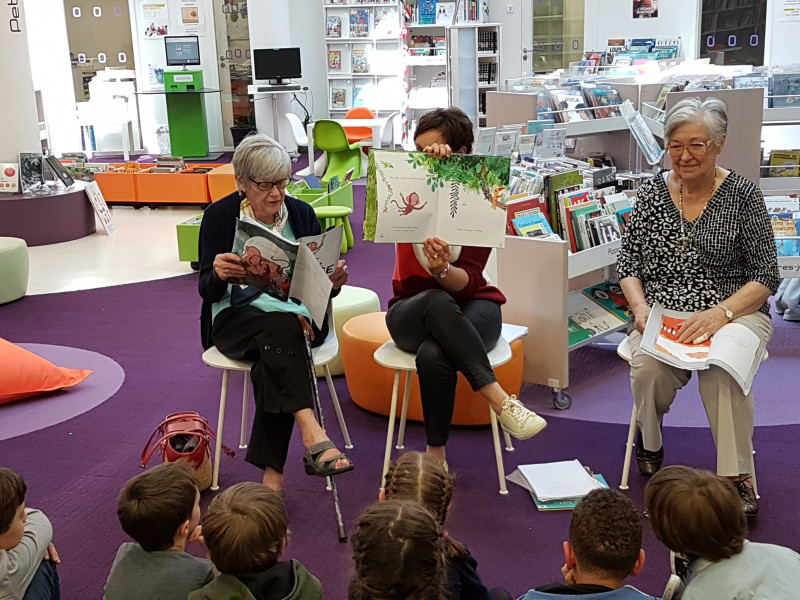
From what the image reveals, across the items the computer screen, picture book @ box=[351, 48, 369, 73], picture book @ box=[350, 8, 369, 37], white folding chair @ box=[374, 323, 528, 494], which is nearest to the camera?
white folding chair @ box=[374, 323, 528, 494]

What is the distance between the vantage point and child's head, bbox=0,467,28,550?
210 centimetres

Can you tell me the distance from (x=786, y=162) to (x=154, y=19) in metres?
10.1

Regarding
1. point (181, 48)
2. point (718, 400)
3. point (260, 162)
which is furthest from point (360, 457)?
point (181, 48)

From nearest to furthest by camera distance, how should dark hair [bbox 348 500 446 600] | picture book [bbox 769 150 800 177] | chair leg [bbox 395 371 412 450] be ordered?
1. dark hair [bbox 348 500 446 600]
2. chair leg [bbox 395 371 412 450]
3. picture book [bbox 769 150 800 177]

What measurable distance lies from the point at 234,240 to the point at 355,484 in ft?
3.19

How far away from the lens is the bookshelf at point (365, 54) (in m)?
12.3

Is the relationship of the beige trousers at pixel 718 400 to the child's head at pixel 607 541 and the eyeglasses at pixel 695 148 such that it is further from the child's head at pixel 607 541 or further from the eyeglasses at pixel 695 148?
the child's head at pixel 607 541

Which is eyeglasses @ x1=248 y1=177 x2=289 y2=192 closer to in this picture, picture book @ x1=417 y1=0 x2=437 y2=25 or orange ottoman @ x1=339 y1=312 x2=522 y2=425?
orange ottoman @ x1=339 y1=312 x2=522 y2=425

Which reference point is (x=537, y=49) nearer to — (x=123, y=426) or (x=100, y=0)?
(x=100, y=0)

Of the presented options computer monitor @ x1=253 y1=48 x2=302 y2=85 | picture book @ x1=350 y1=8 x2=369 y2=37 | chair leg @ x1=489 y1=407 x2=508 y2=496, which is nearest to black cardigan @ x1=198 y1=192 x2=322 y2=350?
chair leg @ x1=489 y1=407 x2=508 y2=496

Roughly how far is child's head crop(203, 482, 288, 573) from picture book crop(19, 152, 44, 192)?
245 inches

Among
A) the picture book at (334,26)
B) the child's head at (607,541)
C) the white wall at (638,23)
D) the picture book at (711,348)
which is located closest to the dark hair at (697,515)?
the child's head at (607,541)

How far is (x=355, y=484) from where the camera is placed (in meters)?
3.31

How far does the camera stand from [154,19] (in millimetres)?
13117
